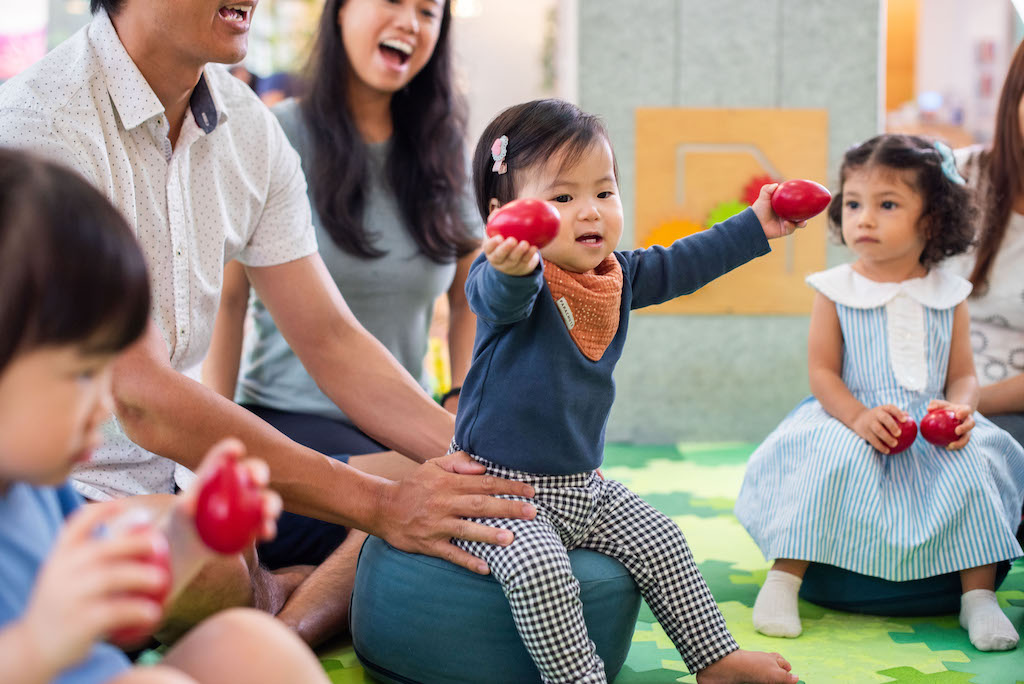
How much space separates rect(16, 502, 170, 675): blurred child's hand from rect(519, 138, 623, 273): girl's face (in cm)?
82

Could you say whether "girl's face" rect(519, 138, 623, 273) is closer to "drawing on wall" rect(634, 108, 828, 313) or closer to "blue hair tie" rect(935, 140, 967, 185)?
"blue hair tie" rect(935, 140, 967, 185)

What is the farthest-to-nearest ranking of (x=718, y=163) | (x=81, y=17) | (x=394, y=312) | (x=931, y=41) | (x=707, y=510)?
(x=931, y=41)
(x=81, y=17)
(x=718, y=163)
(x=707, y=510)
(x=394, y=312)

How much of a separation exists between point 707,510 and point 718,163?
1.53m

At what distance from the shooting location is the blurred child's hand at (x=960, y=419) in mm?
1883

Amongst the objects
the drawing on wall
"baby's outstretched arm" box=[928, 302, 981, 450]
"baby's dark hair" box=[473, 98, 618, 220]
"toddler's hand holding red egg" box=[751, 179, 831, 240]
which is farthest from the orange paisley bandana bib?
the drawing on wall

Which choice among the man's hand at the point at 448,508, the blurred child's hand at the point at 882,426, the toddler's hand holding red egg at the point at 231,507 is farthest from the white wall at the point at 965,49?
the toddler's hand holding red egg at the point at 231,507

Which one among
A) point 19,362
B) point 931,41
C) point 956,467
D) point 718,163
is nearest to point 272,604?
point 19,362

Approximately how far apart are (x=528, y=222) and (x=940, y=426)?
1079mm

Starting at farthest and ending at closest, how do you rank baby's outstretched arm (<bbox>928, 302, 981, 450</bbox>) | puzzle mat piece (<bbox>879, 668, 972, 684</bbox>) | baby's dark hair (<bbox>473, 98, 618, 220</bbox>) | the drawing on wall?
the drawing on wall < baby's outstretched arm (<bbox>928, 302, 981, 450</bbox>) < puzzle mat piece (<bbox>879, 668, 972, 684</bbox>) < baby's dark hair (<bbox>473, 98, 618, 220</bbox>)

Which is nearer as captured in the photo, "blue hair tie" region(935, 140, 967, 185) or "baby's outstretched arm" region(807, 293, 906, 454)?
"baby's outstretched arm" region(807, 293, 906, 454)

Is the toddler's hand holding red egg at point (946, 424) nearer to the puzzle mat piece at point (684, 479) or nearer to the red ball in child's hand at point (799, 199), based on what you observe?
the red ball in child's hand at point (799, 199)

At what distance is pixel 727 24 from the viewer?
12.3 feet

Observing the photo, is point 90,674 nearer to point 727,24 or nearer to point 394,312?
point 394,312

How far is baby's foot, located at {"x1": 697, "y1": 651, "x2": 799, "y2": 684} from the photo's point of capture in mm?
1457
